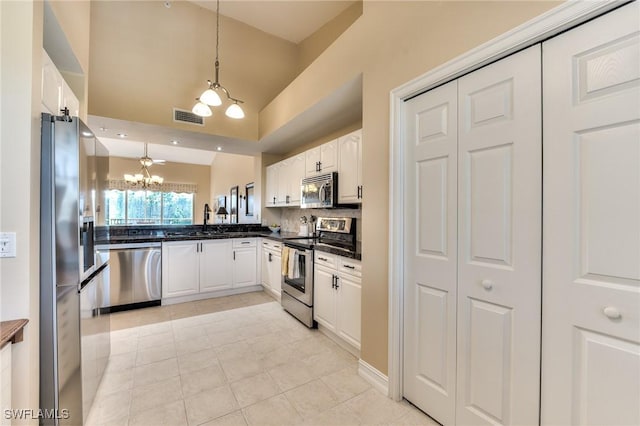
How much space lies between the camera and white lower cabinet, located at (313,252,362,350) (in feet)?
7.78

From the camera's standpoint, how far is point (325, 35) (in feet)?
12.5

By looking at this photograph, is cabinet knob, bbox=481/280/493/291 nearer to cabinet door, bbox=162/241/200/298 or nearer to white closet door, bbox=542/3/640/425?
white closet door, bbox=542/3/640/425

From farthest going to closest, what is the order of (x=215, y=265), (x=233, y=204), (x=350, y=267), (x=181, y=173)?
(x=181, y=173) < (x=233, y=204) < (x=215, y=265) < (x=350, y=267)

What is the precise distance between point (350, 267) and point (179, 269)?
2687mm

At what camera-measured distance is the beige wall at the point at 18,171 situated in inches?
47.4

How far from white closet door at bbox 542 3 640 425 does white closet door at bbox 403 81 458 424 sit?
438 millimetres

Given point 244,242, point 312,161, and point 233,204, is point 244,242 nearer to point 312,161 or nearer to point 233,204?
point 312,161

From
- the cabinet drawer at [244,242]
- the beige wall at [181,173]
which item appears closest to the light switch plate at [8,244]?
the cabinet drawer at [244,242]

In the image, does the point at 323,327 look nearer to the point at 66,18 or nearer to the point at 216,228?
the point at 216,228

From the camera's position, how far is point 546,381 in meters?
1.19

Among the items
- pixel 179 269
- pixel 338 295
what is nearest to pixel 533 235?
pixel 338 295

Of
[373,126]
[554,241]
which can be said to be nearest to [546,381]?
[554,241]

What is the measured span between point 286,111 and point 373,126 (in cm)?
171

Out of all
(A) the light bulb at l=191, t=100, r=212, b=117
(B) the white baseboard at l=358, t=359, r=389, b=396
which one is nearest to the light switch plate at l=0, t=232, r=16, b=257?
(A) the light bulb at l=191, t=100, r=212, b=117
